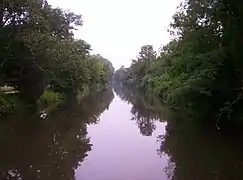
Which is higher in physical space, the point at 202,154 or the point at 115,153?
the point at 115,153

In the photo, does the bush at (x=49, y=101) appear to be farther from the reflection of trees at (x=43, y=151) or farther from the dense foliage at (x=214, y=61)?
the dense foliage at (x=214, y=61)

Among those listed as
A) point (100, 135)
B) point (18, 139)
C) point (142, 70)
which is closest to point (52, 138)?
point (18, 139)

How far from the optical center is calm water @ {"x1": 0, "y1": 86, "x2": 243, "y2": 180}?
12810 mm

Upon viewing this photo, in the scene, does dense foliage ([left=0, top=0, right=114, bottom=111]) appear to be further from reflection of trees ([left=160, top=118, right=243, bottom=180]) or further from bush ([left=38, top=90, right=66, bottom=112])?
reflection of trees ([left=160, top=118, right=243, bottom=180])

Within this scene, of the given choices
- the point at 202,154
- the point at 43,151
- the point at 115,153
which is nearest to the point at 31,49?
the point at 43,151

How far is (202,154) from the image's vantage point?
1622 centimetres

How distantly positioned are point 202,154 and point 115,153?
3697mm

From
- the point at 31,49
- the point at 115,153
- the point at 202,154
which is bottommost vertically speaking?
the point at 202,154

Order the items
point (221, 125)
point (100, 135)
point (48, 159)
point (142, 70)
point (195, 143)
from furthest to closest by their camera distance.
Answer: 1. point (142, 70)
2. point (221, 125)
3. point (100, 135)
4. point (195, 143)
5. point (48, 159)

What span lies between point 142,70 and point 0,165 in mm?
91101

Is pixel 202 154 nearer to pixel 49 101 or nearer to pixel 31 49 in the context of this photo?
pixel 31 49

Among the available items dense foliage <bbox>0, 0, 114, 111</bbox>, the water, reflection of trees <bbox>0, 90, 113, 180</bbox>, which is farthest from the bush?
the water

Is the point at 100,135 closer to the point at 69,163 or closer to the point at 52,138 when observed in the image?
the point at 52,138

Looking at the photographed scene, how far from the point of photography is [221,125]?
2392cm
